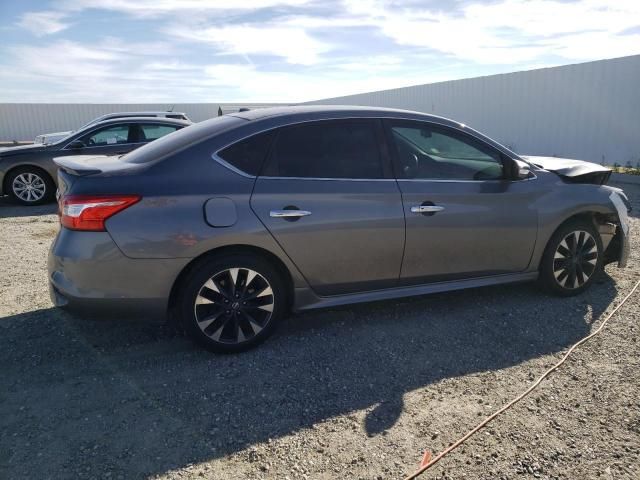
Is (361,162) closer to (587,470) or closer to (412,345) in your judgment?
(412,345)

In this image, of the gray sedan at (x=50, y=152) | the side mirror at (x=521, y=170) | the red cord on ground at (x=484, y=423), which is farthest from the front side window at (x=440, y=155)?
the gray sedan at (x=50, y=152)

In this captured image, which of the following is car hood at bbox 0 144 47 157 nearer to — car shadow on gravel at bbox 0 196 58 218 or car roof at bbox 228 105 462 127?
car shadow on gravel at bbox 0 196 58 218

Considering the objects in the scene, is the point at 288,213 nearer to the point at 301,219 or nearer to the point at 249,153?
the point at 301,219

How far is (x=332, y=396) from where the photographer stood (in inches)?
115

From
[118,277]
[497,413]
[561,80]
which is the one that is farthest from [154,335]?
[561,80]

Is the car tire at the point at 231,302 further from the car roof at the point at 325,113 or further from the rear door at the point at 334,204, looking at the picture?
the car roof at the point at 325,113

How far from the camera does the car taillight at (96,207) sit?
3.00 metres

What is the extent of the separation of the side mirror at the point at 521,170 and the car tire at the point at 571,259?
61 cm

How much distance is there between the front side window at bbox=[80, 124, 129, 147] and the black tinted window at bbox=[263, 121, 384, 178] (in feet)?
22.3

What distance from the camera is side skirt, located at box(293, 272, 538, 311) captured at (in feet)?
11.6

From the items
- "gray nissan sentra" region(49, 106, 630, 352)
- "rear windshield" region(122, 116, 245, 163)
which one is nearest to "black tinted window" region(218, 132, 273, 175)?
"gray nissan sentra" region(49, 106, 630, 352)

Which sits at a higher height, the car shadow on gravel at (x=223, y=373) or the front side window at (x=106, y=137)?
the front side window at (x=106, y=137)

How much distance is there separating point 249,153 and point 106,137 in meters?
6.93

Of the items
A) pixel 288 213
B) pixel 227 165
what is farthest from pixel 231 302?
pixel 227 165
